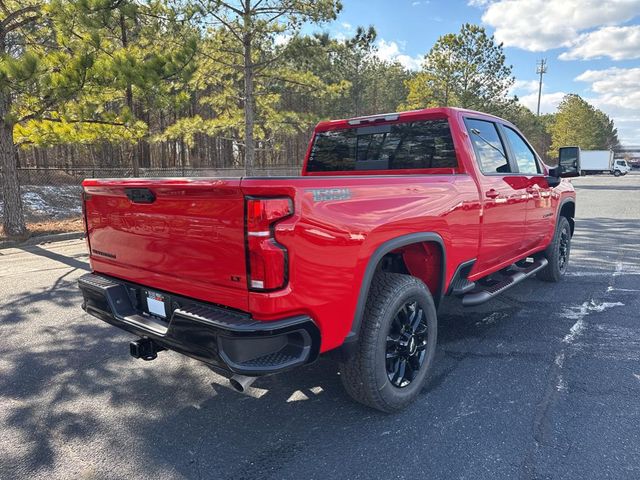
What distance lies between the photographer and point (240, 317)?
221cm

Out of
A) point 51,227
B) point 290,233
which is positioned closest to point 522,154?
point 290,233

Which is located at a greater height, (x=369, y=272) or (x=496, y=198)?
(x=496, y=198)

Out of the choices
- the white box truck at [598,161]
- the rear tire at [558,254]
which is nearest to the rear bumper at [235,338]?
the rear tire at [558,254]

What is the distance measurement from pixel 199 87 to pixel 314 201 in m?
14.0

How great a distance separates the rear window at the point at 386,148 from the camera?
150 inches

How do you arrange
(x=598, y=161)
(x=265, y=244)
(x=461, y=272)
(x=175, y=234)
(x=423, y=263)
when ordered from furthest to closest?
(x=598, y=161) → (x=461, y=272) → (x=423, y=263) → (x=175, y=234) → (x=265, y=244)

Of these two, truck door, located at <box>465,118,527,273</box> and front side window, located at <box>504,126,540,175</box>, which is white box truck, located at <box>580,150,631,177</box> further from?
truck door, located at <box>465,118,527,273</box>

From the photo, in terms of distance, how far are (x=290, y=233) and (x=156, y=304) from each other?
111 centimetres

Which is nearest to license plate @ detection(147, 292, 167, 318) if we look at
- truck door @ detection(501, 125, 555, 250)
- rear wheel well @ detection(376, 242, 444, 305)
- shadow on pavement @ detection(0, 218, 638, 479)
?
shadow on pavement @ detection(0, 218, 638, 479)

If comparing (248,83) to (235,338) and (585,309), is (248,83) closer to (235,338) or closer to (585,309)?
(585,309)

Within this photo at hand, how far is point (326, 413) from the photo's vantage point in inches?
113

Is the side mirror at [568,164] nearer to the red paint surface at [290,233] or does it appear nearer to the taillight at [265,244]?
the red paint surface at [290,233]

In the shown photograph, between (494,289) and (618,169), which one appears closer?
(494,289)

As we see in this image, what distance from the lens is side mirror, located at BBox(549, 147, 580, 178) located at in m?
5.26
